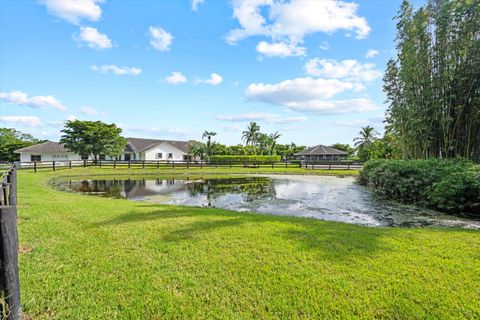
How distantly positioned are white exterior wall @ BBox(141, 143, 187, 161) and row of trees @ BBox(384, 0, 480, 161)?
1578 inches

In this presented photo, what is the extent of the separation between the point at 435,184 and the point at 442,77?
5.23m

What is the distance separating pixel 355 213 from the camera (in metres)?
9.07

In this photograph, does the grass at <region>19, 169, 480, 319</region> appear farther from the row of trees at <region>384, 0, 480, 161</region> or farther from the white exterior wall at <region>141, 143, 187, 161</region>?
the white exterior wall at <region>141, 143, 187, 161</region>

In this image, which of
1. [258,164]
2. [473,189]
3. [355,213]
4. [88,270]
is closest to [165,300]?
[88,270]

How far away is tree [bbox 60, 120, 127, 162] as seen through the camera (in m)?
33.0

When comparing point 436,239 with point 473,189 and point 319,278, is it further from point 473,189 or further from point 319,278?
point 473,189

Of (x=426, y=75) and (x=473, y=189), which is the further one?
(x=426, y=75)

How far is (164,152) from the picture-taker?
155ft

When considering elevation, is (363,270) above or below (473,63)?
below

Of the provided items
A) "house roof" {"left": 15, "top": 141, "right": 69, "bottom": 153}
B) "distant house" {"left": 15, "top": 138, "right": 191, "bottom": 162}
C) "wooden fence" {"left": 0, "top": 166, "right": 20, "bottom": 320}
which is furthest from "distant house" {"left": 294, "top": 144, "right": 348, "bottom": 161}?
"wooden fence" {"left": 0, "top": 166, "right": 20, "bottom": 320}

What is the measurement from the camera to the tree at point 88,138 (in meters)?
33.0

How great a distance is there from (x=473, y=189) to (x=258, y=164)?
85.9 ft

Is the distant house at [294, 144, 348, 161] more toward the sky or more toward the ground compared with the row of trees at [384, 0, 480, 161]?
more toward the ground

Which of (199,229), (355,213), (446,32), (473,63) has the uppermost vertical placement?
(446,32)
